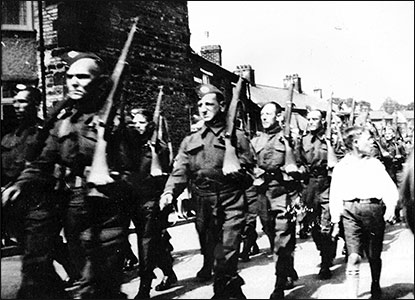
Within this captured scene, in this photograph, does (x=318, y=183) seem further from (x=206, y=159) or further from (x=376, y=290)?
(x=206, y=159)

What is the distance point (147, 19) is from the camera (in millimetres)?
8953

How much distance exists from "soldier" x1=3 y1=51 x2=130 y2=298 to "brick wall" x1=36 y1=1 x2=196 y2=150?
3440mm

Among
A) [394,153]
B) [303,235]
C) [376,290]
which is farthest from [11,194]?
[394,153]

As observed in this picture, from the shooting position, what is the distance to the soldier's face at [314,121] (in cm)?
662

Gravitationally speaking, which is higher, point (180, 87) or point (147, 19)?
point (147, 19)

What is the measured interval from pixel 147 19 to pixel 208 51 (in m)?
1.29

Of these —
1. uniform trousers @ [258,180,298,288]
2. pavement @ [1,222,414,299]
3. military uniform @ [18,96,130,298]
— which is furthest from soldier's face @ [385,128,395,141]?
military uniform @ [18,96,130,298]

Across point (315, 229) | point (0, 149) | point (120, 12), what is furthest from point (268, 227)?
point (120, 12)

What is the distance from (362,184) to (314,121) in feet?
7.74

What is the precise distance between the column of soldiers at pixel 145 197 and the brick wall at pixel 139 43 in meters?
2.79

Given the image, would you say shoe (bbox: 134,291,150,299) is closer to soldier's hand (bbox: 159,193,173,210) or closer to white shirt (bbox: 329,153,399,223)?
soldier's hand (bbox: 159,193,173,210)

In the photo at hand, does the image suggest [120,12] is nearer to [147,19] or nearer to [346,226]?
[147,19]

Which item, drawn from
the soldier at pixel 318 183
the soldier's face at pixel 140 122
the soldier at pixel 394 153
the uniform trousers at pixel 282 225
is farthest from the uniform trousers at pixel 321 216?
the soldier at pixel 394 153

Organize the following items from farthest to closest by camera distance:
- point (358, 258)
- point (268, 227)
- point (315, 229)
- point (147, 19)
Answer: point (147, 19), point (315, 229), point (268, 227), point (358, 258)
